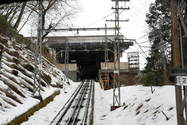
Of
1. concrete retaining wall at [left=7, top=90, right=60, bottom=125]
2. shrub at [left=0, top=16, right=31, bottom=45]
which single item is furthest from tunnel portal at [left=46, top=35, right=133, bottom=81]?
concrete retaining wall at [left=7, top=90, right=60, bottom=125]

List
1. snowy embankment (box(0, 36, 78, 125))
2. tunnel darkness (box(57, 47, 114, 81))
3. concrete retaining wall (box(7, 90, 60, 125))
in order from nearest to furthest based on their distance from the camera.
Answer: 1. concrete retaining wall (box(7, 90, 60, 125))
2. snowy embankment (box(0, 36, 78, 125))
3. tunnel darkness (box(57, 47, 114, 81))

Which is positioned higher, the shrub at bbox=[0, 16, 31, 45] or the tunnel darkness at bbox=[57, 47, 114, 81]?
the shrub at bbox=[0, 16, 31, 45]

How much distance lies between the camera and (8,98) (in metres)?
9.36

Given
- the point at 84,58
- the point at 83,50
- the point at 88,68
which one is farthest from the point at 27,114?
the point at 88,68

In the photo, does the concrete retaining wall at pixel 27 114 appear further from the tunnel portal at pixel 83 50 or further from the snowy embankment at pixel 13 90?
the tunnel portal at pixel 83 50

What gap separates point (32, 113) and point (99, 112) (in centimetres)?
445

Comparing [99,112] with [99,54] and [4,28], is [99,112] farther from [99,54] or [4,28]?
[99,54]

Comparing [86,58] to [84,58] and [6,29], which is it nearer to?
[84,58]

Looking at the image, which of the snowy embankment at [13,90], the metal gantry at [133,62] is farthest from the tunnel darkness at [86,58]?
the snowy embankment at [13,90]

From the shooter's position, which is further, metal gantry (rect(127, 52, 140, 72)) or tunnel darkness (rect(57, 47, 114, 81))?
tunnel darkness (rect(57, 47, 114, 81))

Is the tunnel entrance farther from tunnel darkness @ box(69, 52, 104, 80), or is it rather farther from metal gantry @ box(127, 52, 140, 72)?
metal gantry @ box(127, 52, 140, 72)

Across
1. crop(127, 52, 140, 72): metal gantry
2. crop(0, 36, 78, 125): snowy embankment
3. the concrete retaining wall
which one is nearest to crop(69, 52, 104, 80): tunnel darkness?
crop(127, 52, 140, 72): metal gantry

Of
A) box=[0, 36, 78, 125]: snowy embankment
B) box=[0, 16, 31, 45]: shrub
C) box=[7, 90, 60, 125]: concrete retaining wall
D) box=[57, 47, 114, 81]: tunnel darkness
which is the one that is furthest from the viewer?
box=[57, 47, 114, 81]: tunnel darkness

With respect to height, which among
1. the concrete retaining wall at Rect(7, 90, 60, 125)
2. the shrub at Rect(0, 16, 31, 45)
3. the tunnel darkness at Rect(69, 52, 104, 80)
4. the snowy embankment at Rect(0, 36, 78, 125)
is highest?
the shrub at Rect(0, 16, 31, 45)
